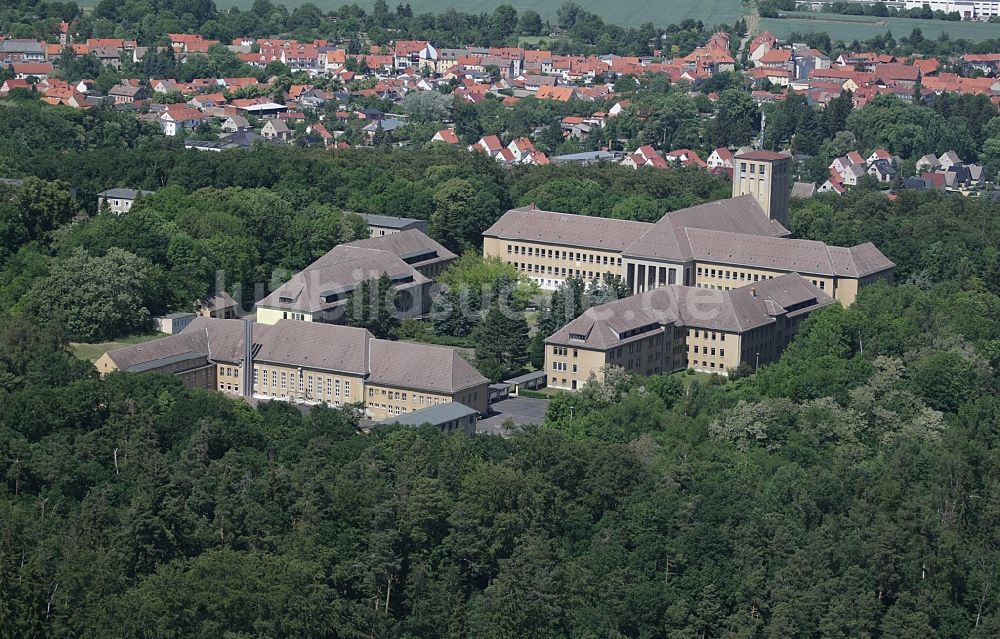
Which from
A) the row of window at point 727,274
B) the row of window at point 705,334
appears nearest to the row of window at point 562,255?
the row of window at point 727,274

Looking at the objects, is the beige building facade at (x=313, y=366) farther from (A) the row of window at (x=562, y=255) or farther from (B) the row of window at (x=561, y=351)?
(A) the row of window at (x=562, y=255)

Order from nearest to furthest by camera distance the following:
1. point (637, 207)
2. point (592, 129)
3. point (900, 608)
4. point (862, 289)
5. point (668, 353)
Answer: point (900, 608)
point (668, 353)
point (862, 289)
point (637, 207)
point (592, 129)

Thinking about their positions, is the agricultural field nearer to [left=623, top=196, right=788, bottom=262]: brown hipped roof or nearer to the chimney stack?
[left=623, top=196, right=788, bottom=262]: brown hipped roof

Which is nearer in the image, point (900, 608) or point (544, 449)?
point (900, 608)

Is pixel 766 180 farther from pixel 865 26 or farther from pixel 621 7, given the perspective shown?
pixel 621 7

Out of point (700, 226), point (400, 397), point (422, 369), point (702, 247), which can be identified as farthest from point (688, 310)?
point (400, 397)

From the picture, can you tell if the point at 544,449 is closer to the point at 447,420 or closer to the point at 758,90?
the point at 447,420

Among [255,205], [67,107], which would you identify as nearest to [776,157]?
[255,205]
